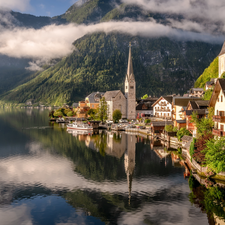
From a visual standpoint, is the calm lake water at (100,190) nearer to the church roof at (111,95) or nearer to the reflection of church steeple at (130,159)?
the reflection of church steeple at (130,159)

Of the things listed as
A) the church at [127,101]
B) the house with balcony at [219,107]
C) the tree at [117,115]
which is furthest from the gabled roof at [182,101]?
the house with balcony at [219,107]

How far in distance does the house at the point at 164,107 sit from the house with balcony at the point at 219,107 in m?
70.7

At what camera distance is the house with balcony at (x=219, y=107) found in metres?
43.1

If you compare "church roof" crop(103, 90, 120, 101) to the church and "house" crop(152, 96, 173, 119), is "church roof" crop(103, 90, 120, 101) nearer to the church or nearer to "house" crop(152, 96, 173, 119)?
the church

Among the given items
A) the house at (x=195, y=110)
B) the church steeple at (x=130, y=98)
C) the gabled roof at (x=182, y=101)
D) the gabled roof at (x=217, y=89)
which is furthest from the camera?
the church steeple at (x=130, y=98)

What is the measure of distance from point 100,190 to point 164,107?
88590 millimetres

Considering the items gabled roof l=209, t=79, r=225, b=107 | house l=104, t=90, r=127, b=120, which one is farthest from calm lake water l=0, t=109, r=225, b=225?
house l=104, t=90, r=127, b=120

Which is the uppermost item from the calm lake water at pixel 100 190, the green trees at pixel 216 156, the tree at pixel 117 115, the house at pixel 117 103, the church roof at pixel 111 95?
the church roof at pixel 111 95

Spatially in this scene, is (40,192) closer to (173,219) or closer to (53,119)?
(173,219)

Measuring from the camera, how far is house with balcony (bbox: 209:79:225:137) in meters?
43.1

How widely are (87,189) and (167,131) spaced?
42.6 m

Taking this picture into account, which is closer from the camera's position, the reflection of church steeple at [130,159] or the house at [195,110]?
the reflection of church steeple at [130,159]

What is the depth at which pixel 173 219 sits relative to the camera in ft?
100

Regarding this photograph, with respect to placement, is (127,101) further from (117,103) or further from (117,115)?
(117,115)
